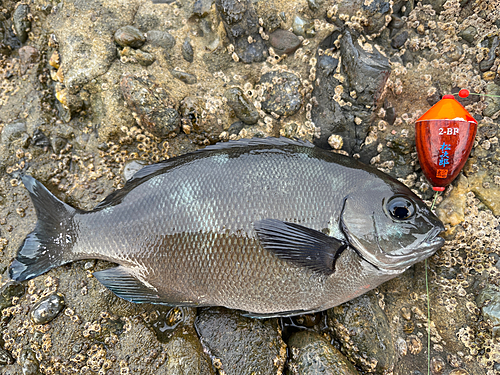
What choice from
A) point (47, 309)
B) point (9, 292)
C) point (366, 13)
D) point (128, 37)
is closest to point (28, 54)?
point (128, 37)

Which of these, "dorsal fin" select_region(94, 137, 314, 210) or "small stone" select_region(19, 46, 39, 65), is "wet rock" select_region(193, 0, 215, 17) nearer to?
"dorsal fin" select_region(94, 137, 314, 210)

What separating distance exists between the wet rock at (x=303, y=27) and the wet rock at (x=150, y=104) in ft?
3.97

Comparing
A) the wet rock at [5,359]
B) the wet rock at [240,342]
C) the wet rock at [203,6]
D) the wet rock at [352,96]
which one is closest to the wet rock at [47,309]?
the wet rock at [5,359]

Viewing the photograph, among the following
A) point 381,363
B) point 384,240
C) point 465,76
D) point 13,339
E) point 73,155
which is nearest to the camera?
point 384,240

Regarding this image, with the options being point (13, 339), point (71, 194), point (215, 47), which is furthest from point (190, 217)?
point (13, 339)

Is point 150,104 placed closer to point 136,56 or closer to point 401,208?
point 136,56

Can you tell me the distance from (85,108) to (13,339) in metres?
1.86

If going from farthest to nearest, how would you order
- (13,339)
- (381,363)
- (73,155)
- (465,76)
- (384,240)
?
(73,155) < (465,76) < (13,339) < (381,363) < (384,240)

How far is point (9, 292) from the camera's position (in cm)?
208

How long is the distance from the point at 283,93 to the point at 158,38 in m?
1.15

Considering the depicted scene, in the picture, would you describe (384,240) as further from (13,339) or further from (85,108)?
(13,339)

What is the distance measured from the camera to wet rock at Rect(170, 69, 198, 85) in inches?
91.4

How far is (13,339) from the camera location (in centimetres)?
204

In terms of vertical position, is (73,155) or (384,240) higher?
(73,155)
